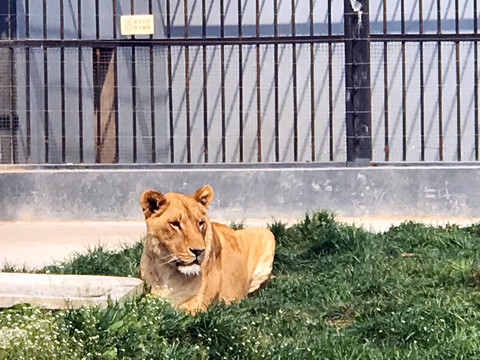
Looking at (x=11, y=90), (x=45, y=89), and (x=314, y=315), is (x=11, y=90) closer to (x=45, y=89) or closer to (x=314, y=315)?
(x=45, y=89)

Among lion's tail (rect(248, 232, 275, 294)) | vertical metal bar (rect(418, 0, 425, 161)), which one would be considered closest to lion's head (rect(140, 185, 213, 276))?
lion's tail (rect(248, 232, 275, 294))

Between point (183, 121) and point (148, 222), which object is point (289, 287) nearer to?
point (148, 222)

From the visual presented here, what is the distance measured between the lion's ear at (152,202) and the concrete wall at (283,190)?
534cm

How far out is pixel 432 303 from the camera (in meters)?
6.12

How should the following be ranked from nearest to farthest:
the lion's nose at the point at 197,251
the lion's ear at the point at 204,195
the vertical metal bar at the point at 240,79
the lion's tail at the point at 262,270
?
the lion's nose at the point at 197,251 < the lion's ear at the point at 204,195 < the lion's tail at the point at 262,270 < the vertical metal bar at the point at 240,79

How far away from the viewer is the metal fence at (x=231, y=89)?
39.2 feet

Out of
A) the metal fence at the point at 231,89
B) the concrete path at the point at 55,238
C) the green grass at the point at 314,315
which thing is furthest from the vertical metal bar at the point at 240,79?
the green grass at the point at 314,315

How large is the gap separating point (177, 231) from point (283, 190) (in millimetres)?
5593

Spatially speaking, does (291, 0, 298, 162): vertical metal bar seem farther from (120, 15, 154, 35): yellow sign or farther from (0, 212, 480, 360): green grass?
(0, 212, 480, 360): green grass

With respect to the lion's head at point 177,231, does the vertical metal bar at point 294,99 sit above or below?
above

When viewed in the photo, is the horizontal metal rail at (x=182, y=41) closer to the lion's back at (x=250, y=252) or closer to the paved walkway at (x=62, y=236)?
the paved walkway at (x=62, y=236)

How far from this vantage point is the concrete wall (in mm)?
11148

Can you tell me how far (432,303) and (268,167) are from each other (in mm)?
5800

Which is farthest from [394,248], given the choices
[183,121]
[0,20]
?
[0,20]
